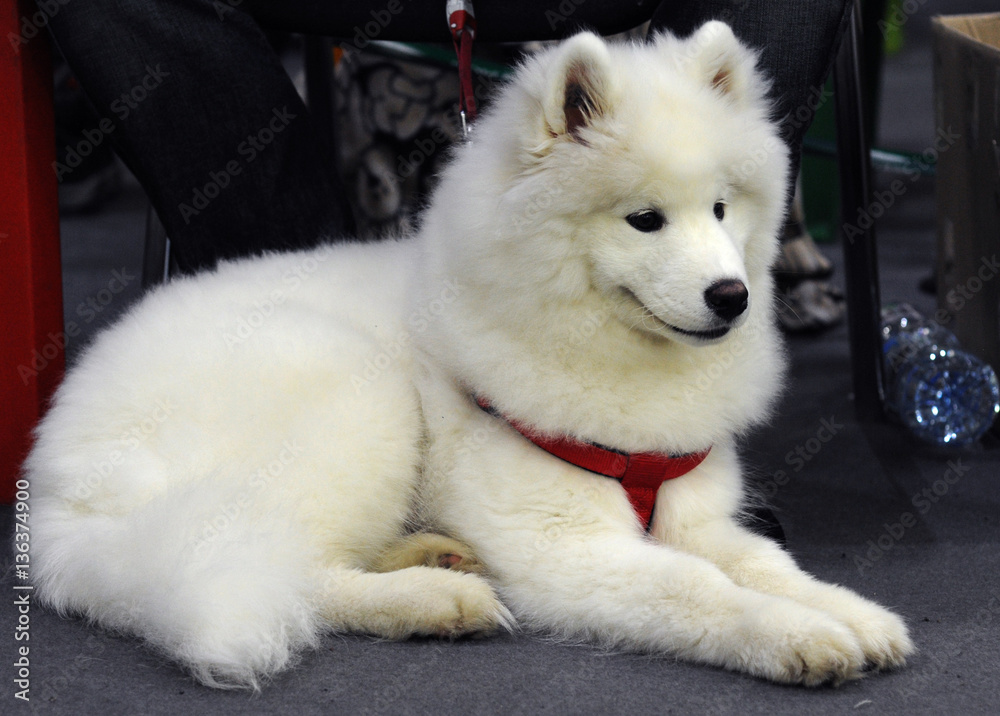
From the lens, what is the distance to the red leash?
2.14 meters

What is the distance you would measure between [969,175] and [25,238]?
2.65 metres

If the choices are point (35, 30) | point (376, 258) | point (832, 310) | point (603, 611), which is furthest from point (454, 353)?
point (832, 310)

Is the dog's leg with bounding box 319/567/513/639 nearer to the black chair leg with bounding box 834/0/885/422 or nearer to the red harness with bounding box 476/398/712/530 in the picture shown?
the red harness with bounding box 476/398/712/530

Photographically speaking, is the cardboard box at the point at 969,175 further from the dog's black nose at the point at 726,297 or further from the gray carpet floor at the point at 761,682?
the dog's black nose at the point at 726,297

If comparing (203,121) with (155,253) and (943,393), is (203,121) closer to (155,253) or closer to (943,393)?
(155,253)

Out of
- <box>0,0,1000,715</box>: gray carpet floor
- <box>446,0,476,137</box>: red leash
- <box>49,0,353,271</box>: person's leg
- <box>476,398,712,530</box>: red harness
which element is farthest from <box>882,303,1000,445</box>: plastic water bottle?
<box>49,0,353,271</box>: person's leg

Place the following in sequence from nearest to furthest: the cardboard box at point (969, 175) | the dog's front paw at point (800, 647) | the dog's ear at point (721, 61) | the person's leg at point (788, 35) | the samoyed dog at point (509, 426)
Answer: the dog's front paw at point (800, 647), the samoyed dog at point (509, 426), the dog's ear at point (721, 61), the person's leg at point (788, 35), the cardboard box at point (969, 175)

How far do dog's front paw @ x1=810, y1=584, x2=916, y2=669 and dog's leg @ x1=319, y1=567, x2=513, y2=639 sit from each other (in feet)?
1.87

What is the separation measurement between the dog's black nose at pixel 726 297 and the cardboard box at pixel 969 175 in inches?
59.7

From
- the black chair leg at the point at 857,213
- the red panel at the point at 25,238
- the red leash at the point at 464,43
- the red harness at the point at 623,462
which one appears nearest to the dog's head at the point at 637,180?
the red harness at the point at 623,462

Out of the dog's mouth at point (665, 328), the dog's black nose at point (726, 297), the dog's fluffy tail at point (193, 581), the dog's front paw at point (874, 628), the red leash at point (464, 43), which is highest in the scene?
the red leash at point (464, 43)

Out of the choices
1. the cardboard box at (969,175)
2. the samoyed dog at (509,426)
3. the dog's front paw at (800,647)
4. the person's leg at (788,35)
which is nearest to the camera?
the dog's front paw at (800,647)

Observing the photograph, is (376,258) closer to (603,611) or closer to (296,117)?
(296,117)

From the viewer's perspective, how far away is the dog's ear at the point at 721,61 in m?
1.75
